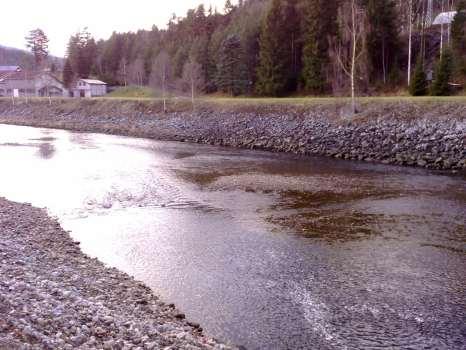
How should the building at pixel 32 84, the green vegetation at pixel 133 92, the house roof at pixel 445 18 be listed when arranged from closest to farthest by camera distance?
the house roof at pixel 445 18 → the green vegetation at pixel 133 92 → the building at pixel 32 84

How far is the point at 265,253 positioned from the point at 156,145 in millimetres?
26393

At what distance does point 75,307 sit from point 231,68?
4895 centimetres

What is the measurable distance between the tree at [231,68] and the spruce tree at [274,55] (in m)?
3.41

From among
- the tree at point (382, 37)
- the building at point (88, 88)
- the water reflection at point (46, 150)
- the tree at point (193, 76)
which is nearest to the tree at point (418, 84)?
the tree at point (382, 37)

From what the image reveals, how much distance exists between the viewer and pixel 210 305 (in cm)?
992

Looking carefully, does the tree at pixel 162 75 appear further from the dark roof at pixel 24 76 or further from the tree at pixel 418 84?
the tree at pixel 418 84

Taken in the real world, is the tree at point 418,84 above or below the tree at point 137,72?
below

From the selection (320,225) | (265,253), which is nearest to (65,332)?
(265,253)

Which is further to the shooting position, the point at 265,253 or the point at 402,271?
the point at 265,253

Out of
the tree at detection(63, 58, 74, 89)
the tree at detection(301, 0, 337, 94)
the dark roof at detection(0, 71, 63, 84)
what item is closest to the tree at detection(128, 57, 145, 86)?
the tree at detection(63, 58, 74, 89)

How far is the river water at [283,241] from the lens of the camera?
363 inches

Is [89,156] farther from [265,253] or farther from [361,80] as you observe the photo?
[361,80]

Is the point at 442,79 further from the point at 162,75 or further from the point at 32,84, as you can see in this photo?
the point at 32,84

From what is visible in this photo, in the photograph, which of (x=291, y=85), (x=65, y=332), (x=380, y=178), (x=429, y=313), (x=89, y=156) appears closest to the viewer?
(x=65, y=332)
